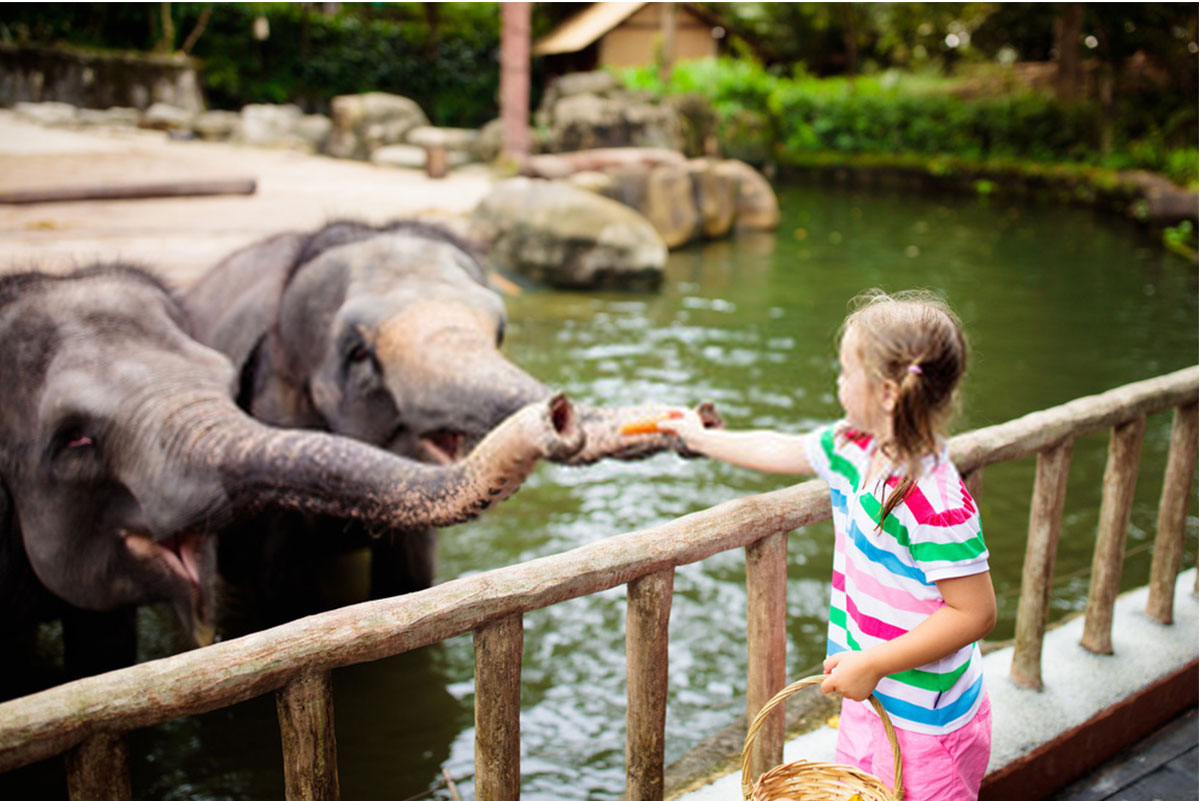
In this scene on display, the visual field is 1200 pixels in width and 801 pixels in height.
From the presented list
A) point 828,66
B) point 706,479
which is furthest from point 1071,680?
point 828,66

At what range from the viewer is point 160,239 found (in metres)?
7.52

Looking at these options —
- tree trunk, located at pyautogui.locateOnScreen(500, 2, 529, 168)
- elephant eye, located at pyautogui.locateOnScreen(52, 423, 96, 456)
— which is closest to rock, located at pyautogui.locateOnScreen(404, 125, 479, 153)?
tree trunk, located at pyautogui.locateOnScreen(500, 2, 529, 168)

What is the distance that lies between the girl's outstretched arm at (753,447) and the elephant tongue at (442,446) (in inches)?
57.6

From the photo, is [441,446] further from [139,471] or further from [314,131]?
[314,131]

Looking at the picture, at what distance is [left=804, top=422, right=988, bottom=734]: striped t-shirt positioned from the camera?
5.92 feet

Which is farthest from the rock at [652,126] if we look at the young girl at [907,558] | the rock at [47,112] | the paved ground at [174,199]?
the young girl at [907,558]

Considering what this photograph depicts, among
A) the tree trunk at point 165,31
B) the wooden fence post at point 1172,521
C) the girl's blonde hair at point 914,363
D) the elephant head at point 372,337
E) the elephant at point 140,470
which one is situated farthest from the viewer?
the tree trunk at point 165,31

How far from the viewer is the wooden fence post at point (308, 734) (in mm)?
1762

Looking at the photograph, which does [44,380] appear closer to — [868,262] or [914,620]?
[914,620]

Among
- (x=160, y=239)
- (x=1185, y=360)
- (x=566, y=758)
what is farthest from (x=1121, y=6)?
(x=566, y=758)

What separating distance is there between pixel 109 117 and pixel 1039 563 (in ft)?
61.2

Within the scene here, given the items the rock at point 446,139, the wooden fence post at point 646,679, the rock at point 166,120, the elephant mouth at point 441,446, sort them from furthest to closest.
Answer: the rock at point 166,120
the rock at point 446,139
the elephant mouth at point 441,446
the wooden fence post at point 646,679

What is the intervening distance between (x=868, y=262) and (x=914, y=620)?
12.6 meters

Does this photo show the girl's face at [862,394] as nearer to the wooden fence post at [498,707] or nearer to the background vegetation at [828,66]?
the wooden fence post at [498,707]
